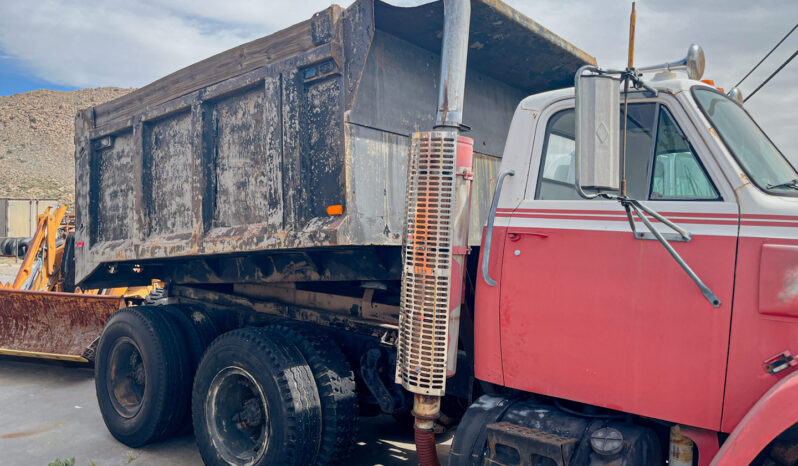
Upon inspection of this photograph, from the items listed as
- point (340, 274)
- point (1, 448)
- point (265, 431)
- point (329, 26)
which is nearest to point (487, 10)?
point (329, 26)

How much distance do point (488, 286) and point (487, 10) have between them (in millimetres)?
1486

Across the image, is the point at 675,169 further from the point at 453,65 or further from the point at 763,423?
the point at 453,65

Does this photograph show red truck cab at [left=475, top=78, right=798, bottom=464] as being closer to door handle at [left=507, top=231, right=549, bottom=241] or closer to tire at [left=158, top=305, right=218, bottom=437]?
door handle at [left=507, top=231, right=549, bottom=241]

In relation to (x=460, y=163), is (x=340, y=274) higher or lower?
lower

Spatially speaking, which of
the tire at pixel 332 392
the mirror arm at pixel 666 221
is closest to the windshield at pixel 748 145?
the mirror arm at pixel 666 221

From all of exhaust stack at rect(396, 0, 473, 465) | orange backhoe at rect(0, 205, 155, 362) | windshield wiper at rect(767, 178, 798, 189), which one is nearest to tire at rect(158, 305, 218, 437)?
orange backhoe at rect(0, 205, 155, 362)

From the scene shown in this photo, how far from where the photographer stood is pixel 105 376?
195 inches

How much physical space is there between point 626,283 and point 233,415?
2691 mm

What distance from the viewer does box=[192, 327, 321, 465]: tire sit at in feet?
11.6

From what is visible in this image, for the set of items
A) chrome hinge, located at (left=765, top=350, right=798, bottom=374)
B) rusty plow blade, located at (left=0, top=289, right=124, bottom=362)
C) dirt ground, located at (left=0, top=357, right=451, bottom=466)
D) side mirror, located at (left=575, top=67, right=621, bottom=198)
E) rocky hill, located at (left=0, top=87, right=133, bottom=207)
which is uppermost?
rocky hill, located at (left=0, top=87, right=133, bottom=207)

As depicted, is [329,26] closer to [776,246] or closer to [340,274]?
[340,274]

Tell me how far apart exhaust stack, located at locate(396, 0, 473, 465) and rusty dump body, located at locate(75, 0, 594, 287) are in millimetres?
420

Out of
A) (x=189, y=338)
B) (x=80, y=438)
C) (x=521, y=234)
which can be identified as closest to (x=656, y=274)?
(x=521, y=234)

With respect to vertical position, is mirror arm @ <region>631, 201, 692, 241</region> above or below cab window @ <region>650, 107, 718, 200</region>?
below
